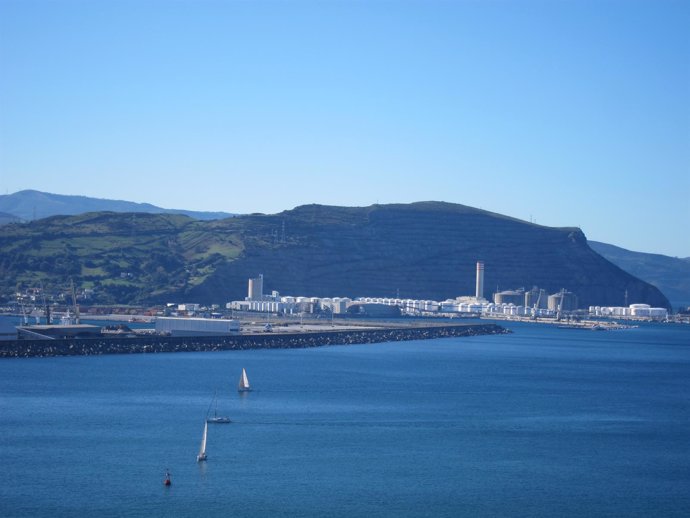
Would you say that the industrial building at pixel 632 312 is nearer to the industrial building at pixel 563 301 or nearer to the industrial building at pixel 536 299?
the industrial building at pixel 563 301

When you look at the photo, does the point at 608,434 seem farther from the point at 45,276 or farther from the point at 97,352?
the point at 45,276

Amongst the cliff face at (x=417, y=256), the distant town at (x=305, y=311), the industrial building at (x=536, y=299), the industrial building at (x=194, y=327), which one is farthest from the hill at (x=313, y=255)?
the industrial building at (x=194, y=327)

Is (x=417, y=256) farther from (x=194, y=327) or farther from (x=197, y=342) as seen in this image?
(x=197, y=342)

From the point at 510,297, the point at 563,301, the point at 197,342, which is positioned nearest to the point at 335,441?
the point at 197,342

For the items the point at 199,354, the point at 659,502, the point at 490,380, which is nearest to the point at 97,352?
the point at 199,354

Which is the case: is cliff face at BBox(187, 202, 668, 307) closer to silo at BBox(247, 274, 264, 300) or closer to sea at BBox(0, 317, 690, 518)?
silo at BBox(247, 274, 264, 300)

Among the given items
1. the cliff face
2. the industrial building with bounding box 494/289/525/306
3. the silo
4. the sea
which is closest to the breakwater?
the sea
